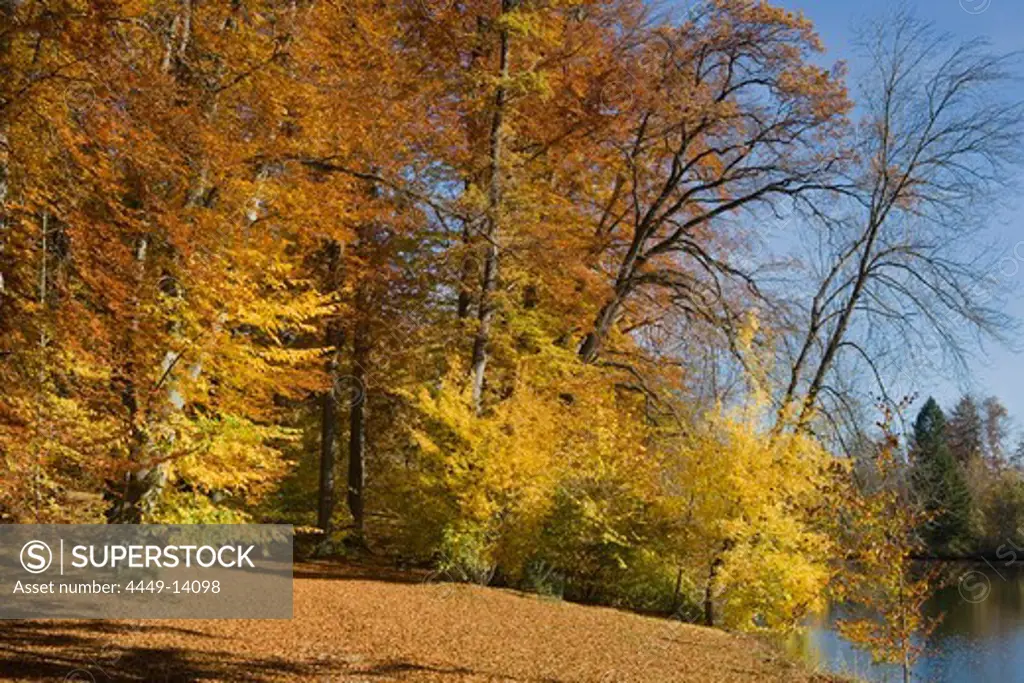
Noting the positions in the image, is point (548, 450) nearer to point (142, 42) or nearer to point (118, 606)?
point (118, 606)

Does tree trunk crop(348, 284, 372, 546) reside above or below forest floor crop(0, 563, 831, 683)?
above

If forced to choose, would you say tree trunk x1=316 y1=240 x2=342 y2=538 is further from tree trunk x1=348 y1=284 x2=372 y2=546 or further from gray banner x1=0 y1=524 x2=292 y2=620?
gray banner x1=0 y1=524 x2=292 y2=620

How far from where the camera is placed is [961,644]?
19.4 metres

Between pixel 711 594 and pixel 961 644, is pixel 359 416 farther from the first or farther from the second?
pixel 961 644

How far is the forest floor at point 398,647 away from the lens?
7172 millimetres

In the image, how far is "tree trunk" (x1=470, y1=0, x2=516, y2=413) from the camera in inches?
540

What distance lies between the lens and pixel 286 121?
12.4 meters

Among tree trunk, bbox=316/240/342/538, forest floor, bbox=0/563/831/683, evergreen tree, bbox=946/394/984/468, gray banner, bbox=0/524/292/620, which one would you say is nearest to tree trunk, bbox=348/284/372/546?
tree trunk, bbox=316/240/342/538

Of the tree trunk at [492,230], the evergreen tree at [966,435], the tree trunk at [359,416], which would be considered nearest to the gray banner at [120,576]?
the tree trunk at [492,230]

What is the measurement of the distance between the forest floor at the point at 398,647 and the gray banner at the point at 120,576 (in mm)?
653

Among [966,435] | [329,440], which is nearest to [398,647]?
[329,440]

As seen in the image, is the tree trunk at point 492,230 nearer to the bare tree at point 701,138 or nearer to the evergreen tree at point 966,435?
the bare tree at point 701,138

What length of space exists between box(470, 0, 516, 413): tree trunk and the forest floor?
12.2ft

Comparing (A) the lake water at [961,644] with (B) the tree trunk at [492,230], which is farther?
(A) the lake water at [961,644]
